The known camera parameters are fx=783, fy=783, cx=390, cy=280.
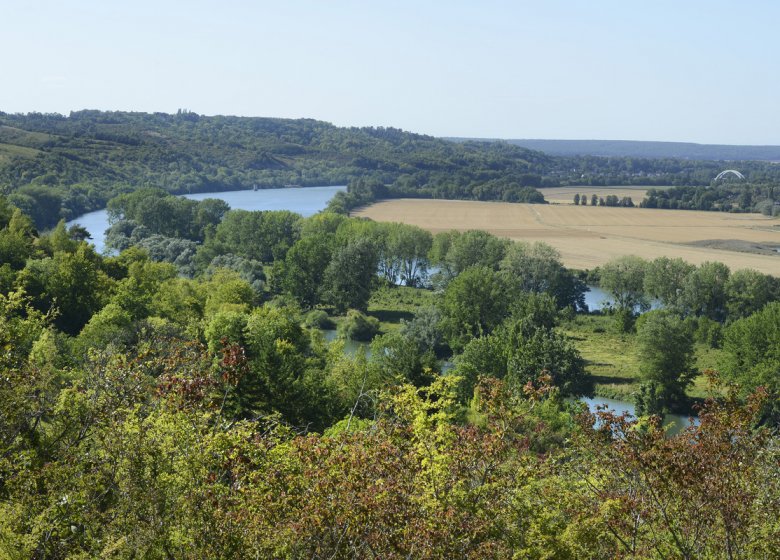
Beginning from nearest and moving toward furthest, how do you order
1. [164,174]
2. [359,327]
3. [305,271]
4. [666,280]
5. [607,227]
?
1. [359,327]
2. [666,280]
3. [305,271]
4. [607,227]
5. [164,174]

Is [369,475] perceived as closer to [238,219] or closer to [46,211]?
[238,219]

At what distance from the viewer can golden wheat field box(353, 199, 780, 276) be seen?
83.3m

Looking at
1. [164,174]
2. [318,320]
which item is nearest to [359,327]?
[318,320]


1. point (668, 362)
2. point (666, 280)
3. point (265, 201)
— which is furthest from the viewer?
point (265, 201)

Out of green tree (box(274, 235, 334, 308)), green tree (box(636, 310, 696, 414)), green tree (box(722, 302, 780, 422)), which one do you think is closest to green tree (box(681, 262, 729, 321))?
green tree (box(722, 302, 780, 422))

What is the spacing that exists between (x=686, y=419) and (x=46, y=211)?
78.1 meters

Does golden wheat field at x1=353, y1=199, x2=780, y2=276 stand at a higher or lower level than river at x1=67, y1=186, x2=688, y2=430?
higher

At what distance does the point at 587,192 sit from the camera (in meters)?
164

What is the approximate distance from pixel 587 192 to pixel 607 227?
5988 cm

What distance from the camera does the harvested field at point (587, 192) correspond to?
5802 inches

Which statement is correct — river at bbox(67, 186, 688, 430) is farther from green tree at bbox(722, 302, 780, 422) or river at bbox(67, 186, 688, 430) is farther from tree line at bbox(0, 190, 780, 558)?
tree line at bbox(0, 190, 780, 558)

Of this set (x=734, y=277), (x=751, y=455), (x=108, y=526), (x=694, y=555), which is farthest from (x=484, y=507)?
(x=734, y=277)

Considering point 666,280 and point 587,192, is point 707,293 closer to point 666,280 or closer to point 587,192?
point 666,280

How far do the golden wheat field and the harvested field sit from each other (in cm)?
1340
